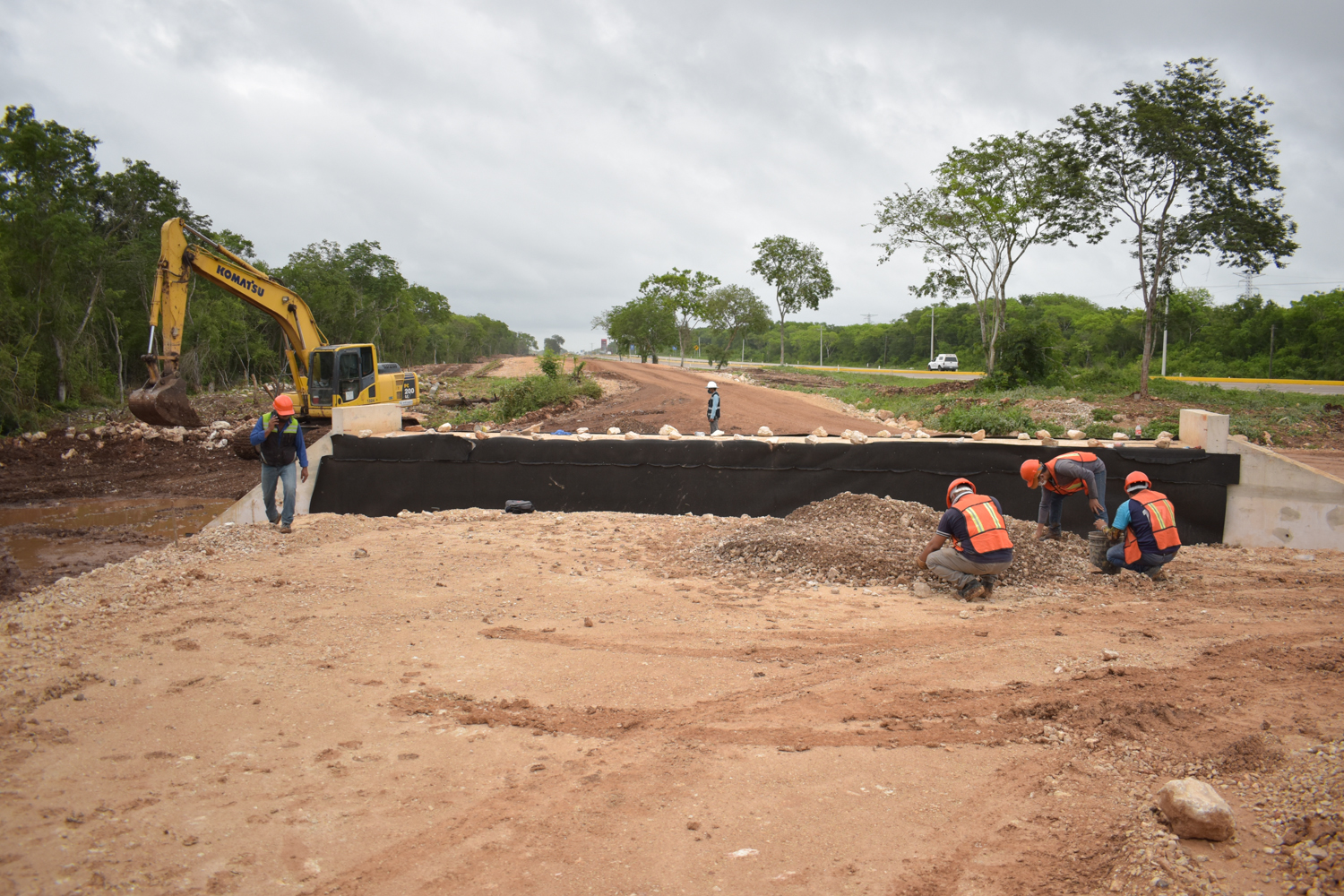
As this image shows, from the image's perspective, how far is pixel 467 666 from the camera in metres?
4.96

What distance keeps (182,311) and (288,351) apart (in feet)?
12.8

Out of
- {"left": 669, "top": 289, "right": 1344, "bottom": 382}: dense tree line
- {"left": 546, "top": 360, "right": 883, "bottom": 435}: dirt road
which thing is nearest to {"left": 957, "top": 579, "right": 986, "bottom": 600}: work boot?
{"left": 546, "top": 360, "right": 883, "bottom": 435}: dirt road

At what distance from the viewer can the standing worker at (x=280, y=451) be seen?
8.59 meters

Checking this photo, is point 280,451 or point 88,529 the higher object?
point 280,451

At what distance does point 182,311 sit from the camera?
14.7 metres

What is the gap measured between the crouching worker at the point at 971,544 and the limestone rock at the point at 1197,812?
3.28m

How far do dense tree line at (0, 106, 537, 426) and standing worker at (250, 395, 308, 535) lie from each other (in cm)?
1710

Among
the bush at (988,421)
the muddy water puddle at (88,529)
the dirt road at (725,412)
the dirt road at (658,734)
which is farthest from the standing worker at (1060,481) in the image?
the muddy water puddle at (88,529)

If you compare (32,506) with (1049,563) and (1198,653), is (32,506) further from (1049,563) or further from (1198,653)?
(1198,653)

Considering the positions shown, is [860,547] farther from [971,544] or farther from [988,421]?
[988,421]

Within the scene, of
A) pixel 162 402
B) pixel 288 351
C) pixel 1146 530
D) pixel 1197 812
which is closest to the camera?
pixel 1197 812

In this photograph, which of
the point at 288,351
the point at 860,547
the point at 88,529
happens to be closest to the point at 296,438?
the point at 88,529

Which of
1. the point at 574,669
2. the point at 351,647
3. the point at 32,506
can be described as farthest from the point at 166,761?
the point at 32,506

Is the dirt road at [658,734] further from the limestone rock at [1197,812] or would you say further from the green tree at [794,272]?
the green tree at [794,272]
